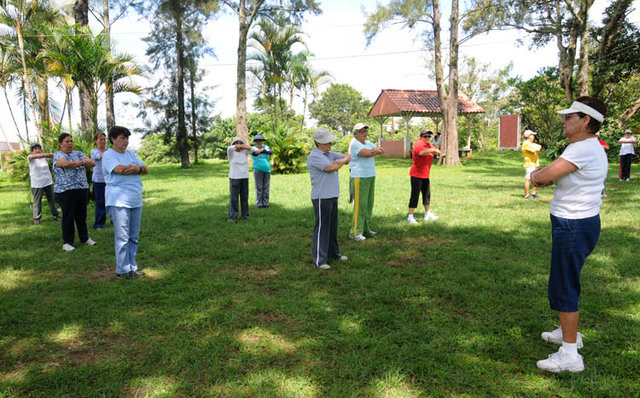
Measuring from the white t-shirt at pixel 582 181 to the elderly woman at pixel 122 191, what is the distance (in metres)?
4.28

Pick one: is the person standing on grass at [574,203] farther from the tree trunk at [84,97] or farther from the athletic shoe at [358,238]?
the tree trunk at [84,97]

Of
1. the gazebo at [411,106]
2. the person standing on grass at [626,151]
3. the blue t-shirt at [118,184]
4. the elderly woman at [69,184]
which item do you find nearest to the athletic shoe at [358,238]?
the blue t-shirt at [118,184]

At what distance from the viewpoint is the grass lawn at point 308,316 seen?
10.1 feet

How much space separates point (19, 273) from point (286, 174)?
13.8 m

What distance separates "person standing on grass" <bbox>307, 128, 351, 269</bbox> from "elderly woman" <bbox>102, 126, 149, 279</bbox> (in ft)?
6.79

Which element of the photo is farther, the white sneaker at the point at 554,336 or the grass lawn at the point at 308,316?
the white sneaker at the point at 554,336

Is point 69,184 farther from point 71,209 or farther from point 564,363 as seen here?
point 564,363

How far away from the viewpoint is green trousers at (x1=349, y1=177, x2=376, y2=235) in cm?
693

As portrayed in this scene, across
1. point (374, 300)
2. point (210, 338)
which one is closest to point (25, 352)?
point (210, 338)

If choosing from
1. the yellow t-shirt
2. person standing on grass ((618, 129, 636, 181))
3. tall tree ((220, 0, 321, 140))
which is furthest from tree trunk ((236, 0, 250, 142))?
person standing on grass ((618, 129, 636, 181))

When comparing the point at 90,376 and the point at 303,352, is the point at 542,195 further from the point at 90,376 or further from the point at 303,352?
the point at 90,376

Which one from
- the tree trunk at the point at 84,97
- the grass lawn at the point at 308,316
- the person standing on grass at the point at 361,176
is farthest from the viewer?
the tree trunk at the point at 84,97

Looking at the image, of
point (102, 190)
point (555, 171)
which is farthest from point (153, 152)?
point (555, 171)

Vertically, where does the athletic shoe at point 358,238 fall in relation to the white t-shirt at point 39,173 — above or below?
below
